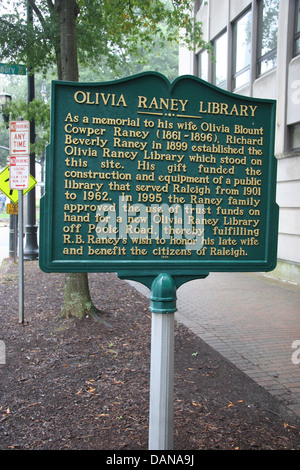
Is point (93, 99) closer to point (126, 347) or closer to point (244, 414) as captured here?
point (244, 414)

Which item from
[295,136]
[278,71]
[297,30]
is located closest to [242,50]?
[278,71]

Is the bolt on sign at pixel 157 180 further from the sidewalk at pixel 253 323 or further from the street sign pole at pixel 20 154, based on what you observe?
the street sign pole at pixel 20 154

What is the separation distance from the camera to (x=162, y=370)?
109 inches

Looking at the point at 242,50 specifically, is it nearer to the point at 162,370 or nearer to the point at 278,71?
the point at 278,71

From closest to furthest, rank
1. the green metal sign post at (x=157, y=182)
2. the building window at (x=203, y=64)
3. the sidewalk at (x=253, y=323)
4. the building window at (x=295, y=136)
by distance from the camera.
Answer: the green metal sign post at (x=157, y=182)
the sidewalk at (x=253, y=323)
the building window at (x=295, y=136)
the building window at (x=203, y=64)

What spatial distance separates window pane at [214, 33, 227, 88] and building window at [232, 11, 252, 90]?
734 millimetres

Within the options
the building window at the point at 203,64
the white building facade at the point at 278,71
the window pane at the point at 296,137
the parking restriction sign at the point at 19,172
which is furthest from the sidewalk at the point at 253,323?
the building window at the point at 203,64

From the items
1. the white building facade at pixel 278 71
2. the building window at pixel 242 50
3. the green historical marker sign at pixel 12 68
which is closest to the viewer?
the green historical marker sign at pixel 12 68

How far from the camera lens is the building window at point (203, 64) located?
16156 millimetres

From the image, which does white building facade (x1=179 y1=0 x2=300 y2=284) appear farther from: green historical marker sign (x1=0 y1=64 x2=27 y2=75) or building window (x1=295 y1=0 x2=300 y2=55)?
green historical marker sign (x1=0 y1=64 x2=27 y2=75)

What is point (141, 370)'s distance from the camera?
4.71m

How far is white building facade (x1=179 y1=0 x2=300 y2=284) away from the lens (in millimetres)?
10312

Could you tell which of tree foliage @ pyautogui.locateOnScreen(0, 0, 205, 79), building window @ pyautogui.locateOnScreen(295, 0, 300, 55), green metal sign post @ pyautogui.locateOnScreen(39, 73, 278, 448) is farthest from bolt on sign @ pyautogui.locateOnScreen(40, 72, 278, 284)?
building window @ pyautogui.locateOnScreen(295, 0, 300, 55)

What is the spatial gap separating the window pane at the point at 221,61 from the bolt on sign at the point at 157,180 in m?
12.4
